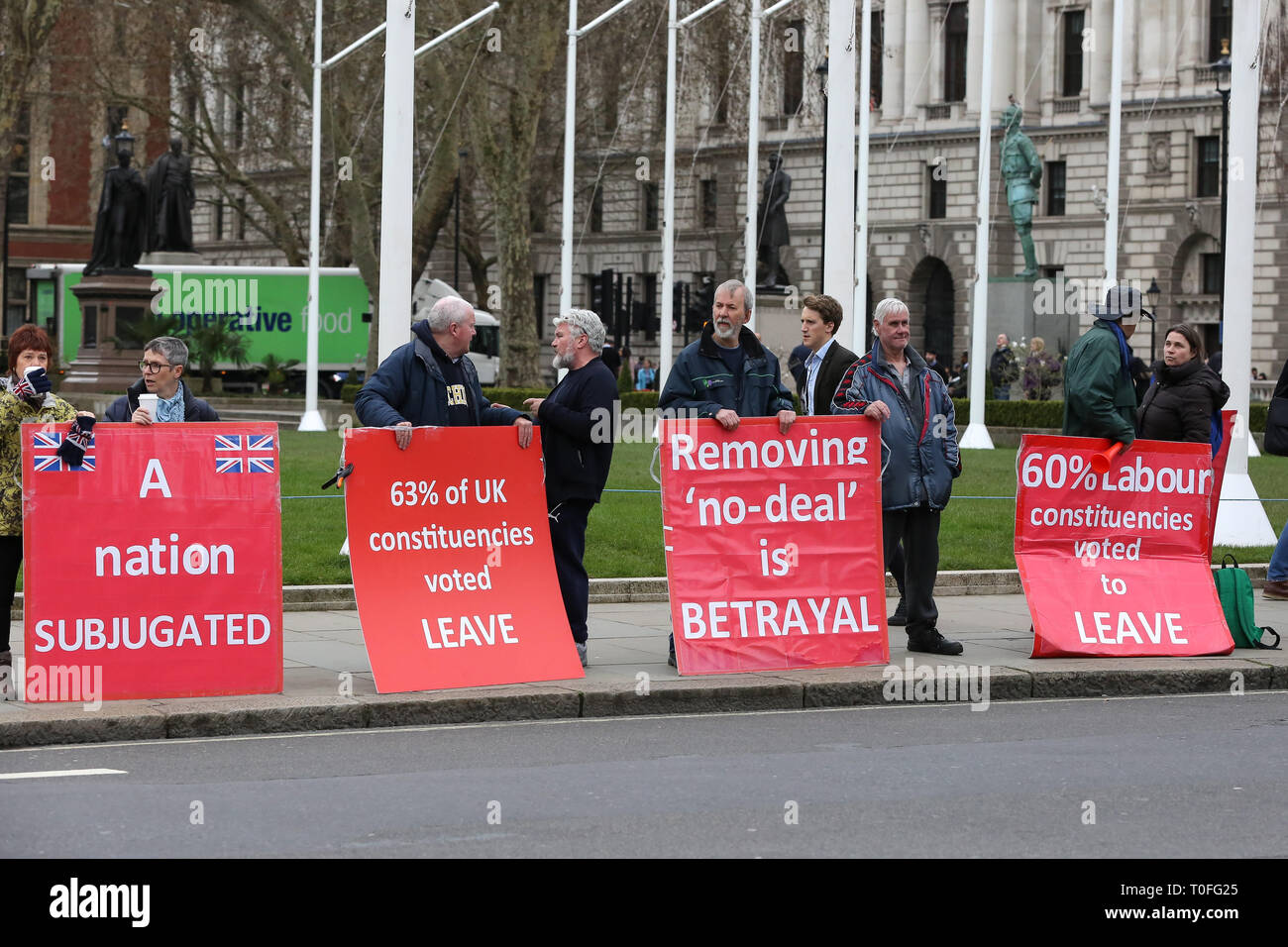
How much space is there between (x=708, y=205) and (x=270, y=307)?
17.1 meters

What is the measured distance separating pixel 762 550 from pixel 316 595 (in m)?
3.75

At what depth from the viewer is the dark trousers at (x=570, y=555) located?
10523 mm

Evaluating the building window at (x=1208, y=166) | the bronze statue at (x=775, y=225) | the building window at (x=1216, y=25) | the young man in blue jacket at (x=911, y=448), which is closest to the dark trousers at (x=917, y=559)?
the young man in blue jacket at (x=911, y=448)

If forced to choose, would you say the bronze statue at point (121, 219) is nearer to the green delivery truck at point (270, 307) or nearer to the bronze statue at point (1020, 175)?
the green delivery truck at point (270, 307)

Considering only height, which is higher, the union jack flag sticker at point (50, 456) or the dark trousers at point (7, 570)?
the union jack flag sticker at point (50, 456)

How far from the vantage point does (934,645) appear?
11391 mm

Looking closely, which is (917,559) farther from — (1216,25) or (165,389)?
(1216,25)

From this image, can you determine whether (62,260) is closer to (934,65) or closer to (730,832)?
(934,65)

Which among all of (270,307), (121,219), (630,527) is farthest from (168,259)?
(630,527)

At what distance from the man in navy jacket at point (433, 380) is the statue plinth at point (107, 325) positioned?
28.5 m

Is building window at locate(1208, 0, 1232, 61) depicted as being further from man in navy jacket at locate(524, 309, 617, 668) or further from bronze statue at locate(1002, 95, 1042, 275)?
man in navy jacket at locate(524, 309, 617, 668)

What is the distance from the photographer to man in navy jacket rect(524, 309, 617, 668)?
10.5m
